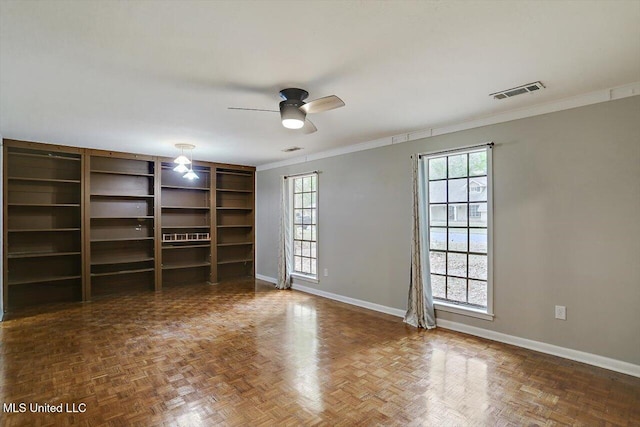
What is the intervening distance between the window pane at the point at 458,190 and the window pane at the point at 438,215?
164 millimetres

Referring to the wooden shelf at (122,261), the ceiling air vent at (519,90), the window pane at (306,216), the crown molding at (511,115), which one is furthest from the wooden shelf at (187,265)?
the ceiling air vent at (519,90)

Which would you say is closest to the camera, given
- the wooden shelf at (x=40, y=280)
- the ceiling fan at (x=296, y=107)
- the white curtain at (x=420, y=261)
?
the ceiling fan at (x=296, y=107)

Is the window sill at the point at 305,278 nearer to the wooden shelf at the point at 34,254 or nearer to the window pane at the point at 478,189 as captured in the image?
the window pane at the point at 478,189

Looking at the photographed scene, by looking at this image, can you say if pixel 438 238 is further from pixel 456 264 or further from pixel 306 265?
pixel 306 265

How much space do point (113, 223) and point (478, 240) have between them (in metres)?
5.84

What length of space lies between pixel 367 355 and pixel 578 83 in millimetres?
3001

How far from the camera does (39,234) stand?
5172 mm

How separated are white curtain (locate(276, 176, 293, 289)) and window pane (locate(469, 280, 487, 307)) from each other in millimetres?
3338

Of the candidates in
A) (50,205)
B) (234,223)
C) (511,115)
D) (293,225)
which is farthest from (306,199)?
(50,205)

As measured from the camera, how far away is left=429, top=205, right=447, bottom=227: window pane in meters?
4.11

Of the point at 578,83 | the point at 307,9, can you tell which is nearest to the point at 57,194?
the point at 307,9

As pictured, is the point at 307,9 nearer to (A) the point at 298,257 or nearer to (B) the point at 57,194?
(A) the point at 298,257

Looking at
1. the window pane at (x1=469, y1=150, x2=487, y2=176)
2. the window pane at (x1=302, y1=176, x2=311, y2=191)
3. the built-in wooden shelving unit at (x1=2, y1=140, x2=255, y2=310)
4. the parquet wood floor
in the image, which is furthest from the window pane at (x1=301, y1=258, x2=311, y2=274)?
the window pane at (x1=469, y1=150, x2=487, y2=176)

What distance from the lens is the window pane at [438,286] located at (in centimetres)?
411
